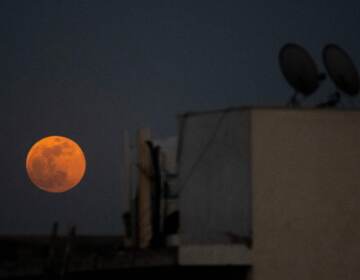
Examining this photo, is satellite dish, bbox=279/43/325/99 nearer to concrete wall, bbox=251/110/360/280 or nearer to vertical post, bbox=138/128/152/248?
concrete wall, bbox=251/110/360/280

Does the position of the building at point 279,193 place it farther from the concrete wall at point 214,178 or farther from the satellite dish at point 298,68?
the satellite dish at point 298,68

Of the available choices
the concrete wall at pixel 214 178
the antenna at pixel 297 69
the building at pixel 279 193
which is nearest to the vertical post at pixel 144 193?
the concrete wall at pixel 214 178

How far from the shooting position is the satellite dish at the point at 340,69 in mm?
18656

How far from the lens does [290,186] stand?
16.3 m

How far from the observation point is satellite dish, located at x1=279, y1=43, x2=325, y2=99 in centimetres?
1828

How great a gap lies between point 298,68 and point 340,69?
110 cm

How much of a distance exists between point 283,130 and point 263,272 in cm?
283

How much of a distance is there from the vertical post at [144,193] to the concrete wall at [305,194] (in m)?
2.76

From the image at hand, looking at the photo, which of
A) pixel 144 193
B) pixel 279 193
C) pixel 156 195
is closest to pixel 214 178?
pixel 279 193

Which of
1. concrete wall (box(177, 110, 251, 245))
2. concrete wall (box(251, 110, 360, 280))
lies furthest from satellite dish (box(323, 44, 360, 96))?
concrete wall (box(177, 110, 251, 245))

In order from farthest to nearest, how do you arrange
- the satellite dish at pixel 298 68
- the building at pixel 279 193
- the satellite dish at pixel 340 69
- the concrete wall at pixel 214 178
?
the satellite dish at pixel 340 69 → the satellite dish at pixel 298 68 → the concrete wall at pixel 214 178 → the building at pixel 279 193

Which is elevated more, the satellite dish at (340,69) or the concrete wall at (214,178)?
the satellite dish at (340,69)

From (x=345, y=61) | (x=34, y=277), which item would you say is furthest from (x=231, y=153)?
(x=34, y=277)

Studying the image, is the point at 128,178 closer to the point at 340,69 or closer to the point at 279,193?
the point at 279,193
